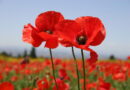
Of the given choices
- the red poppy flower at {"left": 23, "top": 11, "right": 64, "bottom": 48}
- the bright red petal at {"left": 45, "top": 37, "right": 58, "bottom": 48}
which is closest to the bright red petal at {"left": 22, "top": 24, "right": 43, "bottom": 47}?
the red poppy flower at {"left": 23, "top": 11, "right": 64, "bottom": 48}

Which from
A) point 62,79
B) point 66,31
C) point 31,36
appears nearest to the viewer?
point 66,31

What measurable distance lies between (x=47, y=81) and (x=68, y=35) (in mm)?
860

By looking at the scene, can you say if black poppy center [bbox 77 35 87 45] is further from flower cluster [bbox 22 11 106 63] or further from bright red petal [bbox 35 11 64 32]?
bright red petal [bbox 35 11 64 32]

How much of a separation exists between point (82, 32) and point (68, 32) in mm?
75

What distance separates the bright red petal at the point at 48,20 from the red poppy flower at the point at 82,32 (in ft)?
0.29

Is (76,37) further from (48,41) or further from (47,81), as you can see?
(47,81)

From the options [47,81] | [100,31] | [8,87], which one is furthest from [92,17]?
[47,81]

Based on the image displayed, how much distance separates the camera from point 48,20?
1.51 metres

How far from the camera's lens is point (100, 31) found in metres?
1.38

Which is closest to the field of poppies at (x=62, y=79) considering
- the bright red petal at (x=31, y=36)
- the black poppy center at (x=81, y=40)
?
the bright red petal at (x=31, y=36)

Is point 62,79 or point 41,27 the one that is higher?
point 41,27

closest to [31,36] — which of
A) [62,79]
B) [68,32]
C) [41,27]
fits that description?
[41,27]

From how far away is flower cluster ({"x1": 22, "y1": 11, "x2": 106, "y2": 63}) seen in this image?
1.34 meters

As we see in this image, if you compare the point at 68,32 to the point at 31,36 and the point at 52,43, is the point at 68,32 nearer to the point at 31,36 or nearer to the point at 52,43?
the point at 52,43
